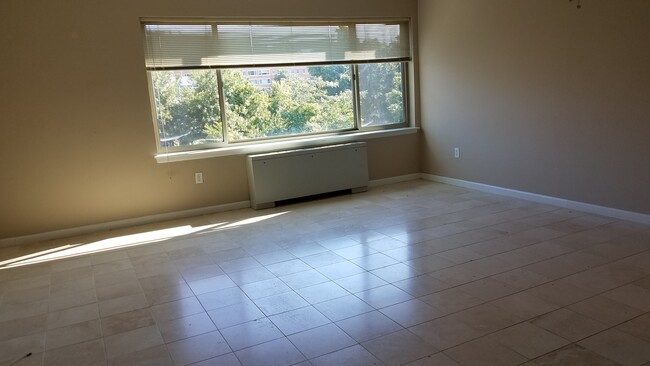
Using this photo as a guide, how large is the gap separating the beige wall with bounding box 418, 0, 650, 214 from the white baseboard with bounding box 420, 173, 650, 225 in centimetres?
5

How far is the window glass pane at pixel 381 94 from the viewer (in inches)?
226

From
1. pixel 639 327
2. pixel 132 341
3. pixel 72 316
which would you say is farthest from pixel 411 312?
pixel 72 316

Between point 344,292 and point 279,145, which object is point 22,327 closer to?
point 344,292

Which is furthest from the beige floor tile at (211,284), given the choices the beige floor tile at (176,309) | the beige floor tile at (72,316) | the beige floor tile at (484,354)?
the beige floor tile at (484,354)

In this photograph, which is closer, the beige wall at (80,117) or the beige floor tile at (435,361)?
the beige floor tile at (435,361)

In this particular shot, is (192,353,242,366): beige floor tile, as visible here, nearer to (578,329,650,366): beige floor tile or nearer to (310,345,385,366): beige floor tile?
(310,345,385,366): beige floor tile

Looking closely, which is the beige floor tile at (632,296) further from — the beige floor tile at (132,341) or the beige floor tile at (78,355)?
the beige floor tile at (78,355)

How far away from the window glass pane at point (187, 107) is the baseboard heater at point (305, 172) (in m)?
0.55

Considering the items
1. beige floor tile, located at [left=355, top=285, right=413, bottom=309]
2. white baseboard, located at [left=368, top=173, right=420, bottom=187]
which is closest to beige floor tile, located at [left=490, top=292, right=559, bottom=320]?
beige floor tile, located at [left=355, top=285, right=413, bottom=309]

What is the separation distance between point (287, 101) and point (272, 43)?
64cm

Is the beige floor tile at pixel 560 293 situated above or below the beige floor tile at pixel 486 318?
above

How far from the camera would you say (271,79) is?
5.20 metres

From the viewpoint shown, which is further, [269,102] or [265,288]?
[269,102]

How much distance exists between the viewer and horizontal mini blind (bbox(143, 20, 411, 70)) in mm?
4629
